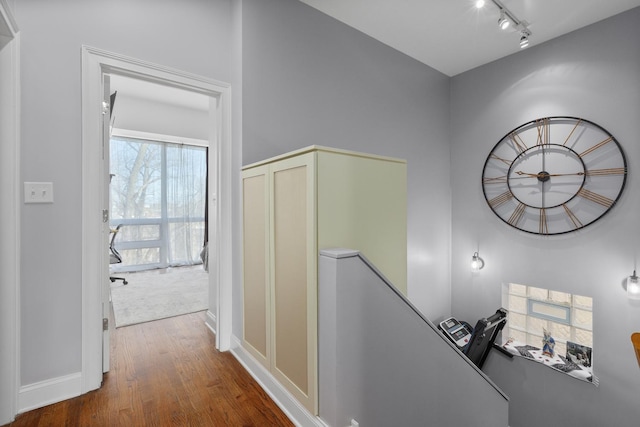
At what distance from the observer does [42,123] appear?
5.24 ft

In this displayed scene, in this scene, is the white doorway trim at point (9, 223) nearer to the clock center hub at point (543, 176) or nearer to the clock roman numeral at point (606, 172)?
the clock center hub at point (543, 176)

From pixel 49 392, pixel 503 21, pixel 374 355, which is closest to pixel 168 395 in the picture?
pixel 49 392

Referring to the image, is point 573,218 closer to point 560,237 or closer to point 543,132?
point 560,237

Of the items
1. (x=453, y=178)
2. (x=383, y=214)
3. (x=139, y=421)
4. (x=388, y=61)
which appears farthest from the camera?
(x=453, y=178)

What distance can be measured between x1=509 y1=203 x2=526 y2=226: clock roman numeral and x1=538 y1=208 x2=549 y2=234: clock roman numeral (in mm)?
184

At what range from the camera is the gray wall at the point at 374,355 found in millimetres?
1264

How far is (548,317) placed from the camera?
3.38 m

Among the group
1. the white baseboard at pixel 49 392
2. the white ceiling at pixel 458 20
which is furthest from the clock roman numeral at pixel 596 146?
the white baseboard at pixel 49 392

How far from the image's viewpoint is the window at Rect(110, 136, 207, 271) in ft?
16.3

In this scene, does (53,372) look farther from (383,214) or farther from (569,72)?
(569,72)

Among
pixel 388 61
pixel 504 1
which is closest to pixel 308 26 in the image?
pixel 388 61

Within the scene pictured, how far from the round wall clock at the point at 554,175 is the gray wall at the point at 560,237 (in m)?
0.09

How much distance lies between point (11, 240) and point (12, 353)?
0.57 meters

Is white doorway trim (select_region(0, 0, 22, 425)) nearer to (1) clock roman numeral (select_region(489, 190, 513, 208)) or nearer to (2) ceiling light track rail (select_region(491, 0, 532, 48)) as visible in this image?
(2) ceiling light track rail (select_region(491, 0, 532, 48))
